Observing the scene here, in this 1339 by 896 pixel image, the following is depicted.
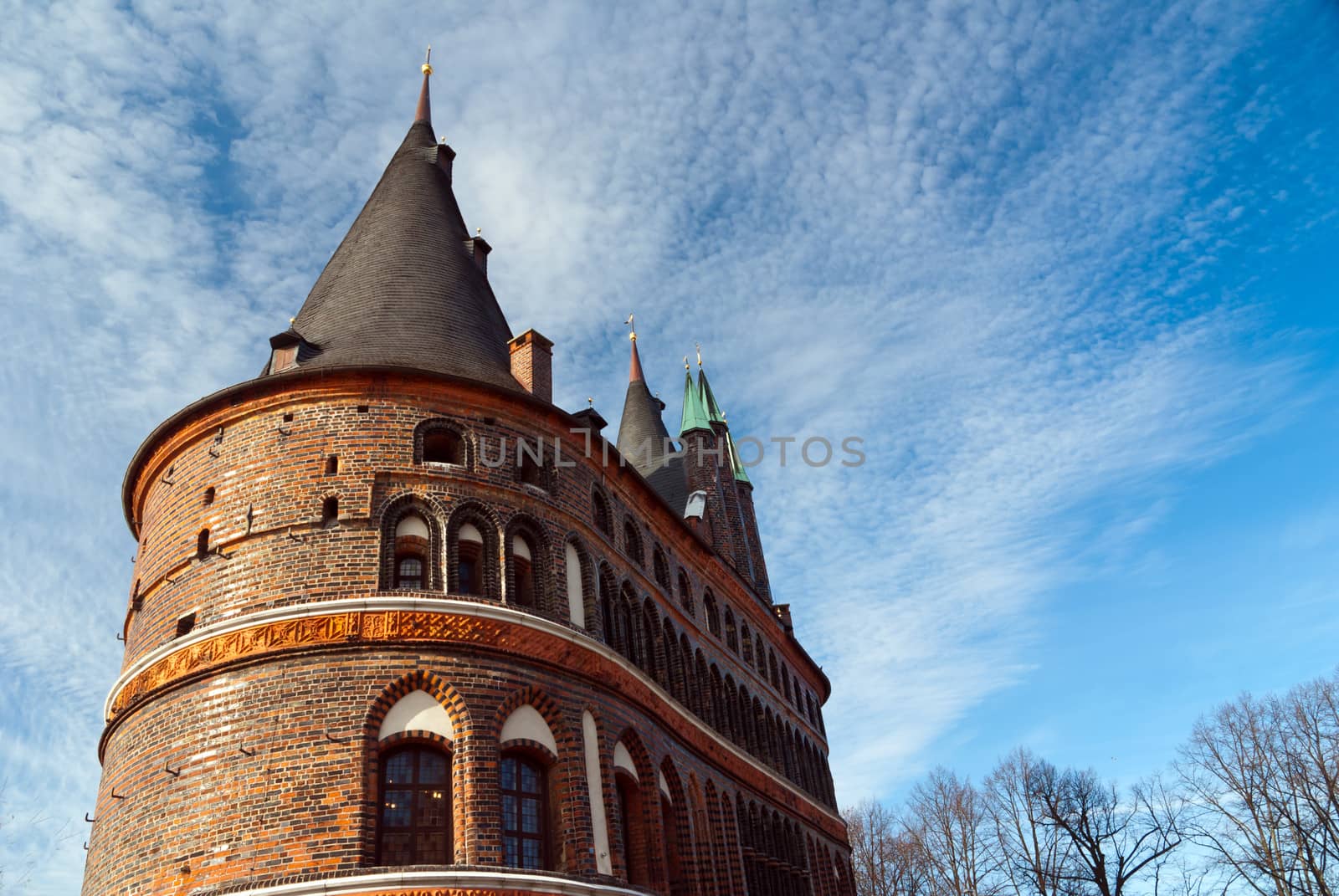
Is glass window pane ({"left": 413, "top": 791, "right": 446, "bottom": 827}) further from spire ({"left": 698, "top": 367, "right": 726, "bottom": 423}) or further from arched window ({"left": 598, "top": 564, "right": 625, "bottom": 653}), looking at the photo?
spire ({"left": 698, "top": 367, "right": 726, "bottom": 423})

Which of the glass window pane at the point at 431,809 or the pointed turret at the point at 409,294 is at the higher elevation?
the pointed turret at the point at 409,294

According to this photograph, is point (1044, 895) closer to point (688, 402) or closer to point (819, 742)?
point (819, 742)

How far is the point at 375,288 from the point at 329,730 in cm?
961

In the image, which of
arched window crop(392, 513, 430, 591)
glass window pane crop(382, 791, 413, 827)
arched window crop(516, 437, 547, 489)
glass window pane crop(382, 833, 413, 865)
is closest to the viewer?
glass window pane crop(382, 833, 413, 865)

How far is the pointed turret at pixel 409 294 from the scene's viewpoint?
1947 cm

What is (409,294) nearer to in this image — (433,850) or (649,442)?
(433,850)

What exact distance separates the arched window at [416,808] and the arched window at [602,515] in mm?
6781

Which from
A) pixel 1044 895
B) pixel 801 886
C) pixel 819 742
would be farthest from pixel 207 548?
pixel 1044 895

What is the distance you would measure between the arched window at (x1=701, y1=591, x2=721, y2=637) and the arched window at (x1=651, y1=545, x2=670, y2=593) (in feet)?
10.0

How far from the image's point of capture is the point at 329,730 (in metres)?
14.9

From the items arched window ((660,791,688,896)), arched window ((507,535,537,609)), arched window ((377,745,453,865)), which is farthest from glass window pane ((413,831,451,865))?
arched window ((660,791,688,896))

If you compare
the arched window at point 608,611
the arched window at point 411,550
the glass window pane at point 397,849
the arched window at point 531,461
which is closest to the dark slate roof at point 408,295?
the arched window at point 531,461

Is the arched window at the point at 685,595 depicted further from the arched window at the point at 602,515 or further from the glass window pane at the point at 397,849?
the glass window pane at the point at 397,849

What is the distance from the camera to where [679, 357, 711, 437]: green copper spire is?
34719mm
